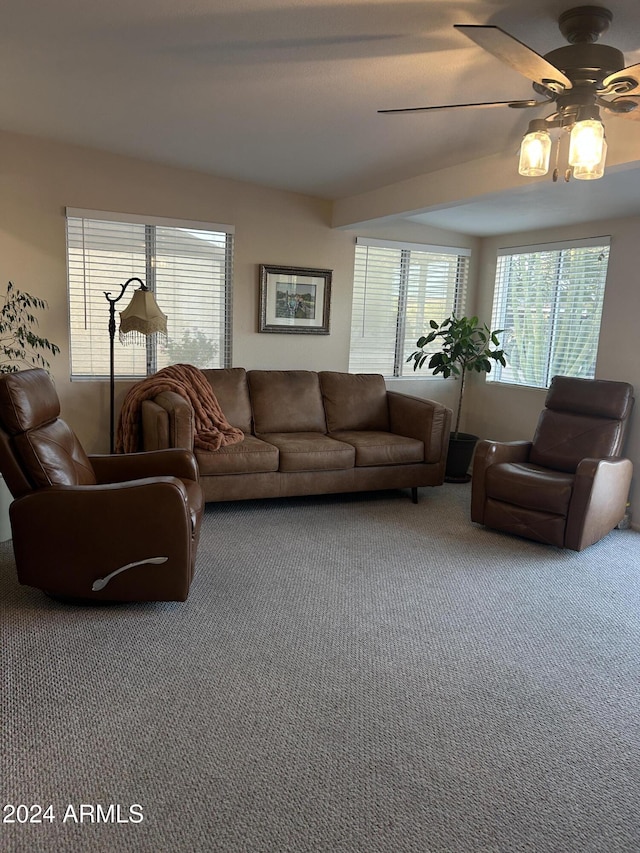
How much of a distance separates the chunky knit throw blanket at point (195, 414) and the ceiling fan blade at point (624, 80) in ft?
9.46

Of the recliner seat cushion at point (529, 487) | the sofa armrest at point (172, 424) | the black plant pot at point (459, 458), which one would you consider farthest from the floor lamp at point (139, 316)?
the black plant pot at point (459, 458)

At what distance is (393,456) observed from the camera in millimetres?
4496

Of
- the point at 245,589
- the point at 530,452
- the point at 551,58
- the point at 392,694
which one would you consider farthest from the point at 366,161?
the point at 392,694

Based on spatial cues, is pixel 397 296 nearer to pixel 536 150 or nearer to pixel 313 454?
pixel 313 454

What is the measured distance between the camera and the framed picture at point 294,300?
199 inches

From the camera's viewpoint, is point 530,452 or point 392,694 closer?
point 392,694

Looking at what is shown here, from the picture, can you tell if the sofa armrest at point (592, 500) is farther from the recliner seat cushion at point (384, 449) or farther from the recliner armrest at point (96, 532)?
the recliner armrest at point (96, 532)

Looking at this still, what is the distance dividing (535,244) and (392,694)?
424 cm

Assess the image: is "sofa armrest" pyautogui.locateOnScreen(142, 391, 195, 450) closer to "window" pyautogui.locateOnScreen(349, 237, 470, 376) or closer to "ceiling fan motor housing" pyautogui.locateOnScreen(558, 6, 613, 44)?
"window" pyautogui.locateOnScreen(349, 237, 470, 376)

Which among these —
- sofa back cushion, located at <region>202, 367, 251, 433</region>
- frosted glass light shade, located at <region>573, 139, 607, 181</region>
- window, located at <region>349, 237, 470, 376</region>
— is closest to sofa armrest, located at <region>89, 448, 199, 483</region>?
sofa back cushion, located at <region>202, 367, 251, 433</region>

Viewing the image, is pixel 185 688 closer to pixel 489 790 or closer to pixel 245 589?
pixel 245 589

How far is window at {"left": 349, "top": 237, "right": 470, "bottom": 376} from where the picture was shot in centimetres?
553

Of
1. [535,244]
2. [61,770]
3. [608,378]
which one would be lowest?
[61,770]

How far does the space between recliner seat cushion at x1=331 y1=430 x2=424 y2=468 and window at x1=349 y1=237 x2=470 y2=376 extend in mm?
1198
